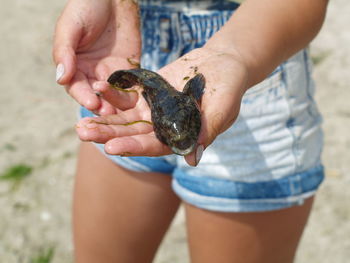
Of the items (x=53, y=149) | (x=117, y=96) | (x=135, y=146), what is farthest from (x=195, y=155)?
(x=53, y=149)

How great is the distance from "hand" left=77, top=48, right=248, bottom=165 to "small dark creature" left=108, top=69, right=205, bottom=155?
0.04 meters

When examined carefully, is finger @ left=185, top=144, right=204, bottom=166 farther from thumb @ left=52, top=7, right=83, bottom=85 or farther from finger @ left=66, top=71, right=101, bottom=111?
thumb @ left=52, top=7, right=83, bottom=85

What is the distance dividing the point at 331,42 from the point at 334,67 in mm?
557

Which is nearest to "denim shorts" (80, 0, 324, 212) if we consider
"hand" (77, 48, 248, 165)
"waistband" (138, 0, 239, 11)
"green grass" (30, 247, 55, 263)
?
"waistband" (138, 0, 239, 11)

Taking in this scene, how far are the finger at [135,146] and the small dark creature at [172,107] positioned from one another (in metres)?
0.09

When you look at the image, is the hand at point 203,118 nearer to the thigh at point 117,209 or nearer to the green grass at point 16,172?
the thigh at point 117,209

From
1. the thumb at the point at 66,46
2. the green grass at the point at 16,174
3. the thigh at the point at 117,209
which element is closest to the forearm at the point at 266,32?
the thumb at the point at 66,46

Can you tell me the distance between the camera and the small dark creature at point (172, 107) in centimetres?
184

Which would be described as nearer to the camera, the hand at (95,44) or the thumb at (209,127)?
the thumb at (209,127)

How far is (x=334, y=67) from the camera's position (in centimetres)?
569

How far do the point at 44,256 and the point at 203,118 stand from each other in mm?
2656

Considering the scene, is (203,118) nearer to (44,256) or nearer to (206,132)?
(206,132)

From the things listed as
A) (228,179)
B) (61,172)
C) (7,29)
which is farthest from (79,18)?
(7,29)

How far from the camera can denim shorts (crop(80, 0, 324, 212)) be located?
222cm
